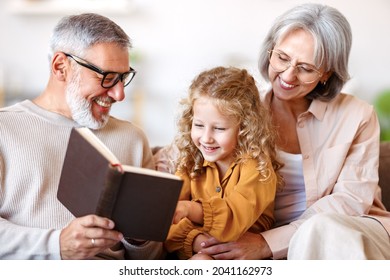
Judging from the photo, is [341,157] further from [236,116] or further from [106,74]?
[106,74]

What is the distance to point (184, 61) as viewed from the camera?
5.25 metres

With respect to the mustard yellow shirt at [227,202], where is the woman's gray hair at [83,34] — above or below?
above

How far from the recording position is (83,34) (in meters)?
1.94

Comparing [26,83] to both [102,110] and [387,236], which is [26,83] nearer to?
[102,110]

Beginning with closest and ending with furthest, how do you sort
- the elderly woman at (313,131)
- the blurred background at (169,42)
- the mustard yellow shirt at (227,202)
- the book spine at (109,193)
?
the book spine at (109,193)
the mustard yellow shirt at (227,202)
the elderly woman at (313,131)
the blurred background at (169,42)

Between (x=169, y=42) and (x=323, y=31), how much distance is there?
324 cm

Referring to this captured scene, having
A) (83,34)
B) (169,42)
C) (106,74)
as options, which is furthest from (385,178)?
(169,42)

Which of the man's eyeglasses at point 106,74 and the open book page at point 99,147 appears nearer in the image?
the open book page at point 99,147

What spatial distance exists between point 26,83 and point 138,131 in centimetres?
342

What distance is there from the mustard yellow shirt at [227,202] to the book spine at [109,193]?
43 centimetres

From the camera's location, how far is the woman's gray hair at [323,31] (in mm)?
2059

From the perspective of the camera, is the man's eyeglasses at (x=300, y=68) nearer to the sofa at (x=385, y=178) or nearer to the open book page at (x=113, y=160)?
the sofa at (x=385, y=178)

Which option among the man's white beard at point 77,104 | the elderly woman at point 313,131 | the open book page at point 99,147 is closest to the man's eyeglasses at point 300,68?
the elderly woman at point 313,131
